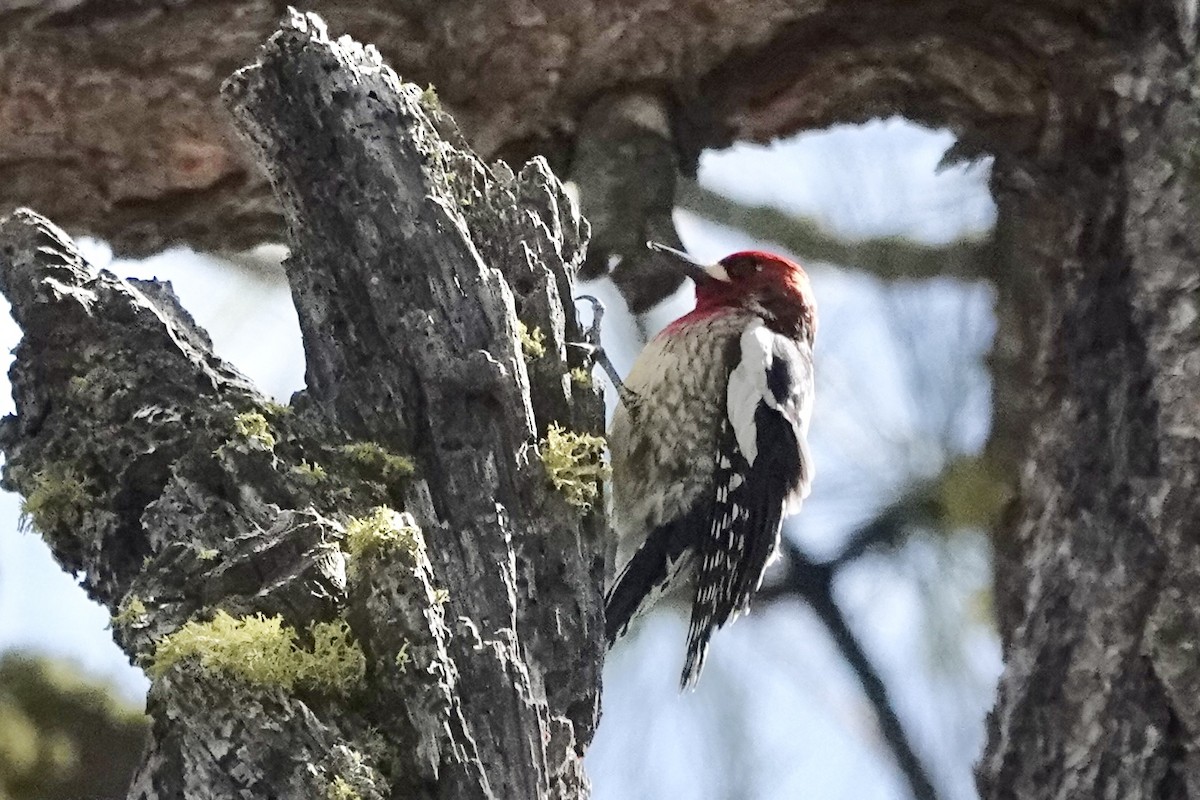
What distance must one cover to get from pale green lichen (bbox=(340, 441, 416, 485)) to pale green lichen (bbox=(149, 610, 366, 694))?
0.65 ft

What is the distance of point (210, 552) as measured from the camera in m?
1.08

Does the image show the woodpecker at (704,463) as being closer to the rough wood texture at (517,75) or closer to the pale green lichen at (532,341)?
the rough wood texture at (517,75)

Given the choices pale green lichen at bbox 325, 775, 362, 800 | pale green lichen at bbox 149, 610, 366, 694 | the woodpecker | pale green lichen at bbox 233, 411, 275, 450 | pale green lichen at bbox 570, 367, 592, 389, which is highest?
the woodpecker

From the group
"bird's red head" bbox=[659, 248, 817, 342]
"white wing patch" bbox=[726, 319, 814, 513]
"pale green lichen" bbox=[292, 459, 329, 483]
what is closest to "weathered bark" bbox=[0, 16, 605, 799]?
"pale green lichen" bbox=[292, 459, 329, 483]

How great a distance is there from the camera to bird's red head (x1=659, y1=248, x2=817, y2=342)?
8.29ft

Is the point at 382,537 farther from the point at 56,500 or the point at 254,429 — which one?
the point at 56,500

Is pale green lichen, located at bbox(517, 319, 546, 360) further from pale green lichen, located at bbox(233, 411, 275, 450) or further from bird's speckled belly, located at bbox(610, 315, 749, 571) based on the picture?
bird's speckled belly, located at bbox(610, 315, 749, 571)

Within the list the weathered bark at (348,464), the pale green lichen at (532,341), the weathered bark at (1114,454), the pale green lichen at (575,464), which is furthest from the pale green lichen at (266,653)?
the weathered bark at (1114,454)

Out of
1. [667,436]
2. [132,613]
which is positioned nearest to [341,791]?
[132,613]

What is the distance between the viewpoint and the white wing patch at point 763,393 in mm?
2365

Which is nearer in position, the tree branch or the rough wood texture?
the rough wood texture

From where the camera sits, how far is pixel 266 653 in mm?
1000

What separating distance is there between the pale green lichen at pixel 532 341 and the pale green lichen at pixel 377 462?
21cm

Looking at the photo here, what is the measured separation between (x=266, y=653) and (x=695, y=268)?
159 cm
